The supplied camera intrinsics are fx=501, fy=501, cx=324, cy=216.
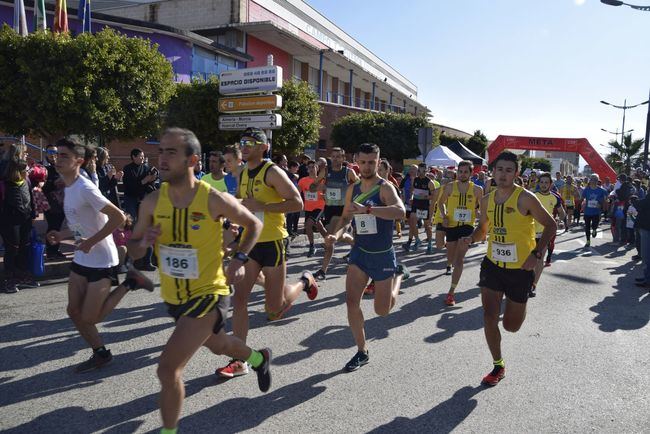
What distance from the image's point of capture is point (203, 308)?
292 cm

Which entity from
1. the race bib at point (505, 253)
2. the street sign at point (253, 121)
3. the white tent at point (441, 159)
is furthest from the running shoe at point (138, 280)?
the white tent at point (441, 159)

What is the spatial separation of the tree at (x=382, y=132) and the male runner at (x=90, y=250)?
29.0 metres

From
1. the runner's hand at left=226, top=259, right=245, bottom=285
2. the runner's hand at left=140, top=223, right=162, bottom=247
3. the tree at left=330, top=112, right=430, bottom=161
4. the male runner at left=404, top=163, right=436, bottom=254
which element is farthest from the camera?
the tree at left=330, top=112, right=430, bottom=161

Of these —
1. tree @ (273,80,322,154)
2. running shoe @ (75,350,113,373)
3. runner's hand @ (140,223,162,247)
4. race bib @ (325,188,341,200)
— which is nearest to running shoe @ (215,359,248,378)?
running shoe @ (75,350,113,373)

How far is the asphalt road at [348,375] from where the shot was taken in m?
3.42

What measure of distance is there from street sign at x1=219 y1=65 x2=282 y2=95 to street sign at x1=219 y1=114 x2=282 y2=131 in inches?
27.4

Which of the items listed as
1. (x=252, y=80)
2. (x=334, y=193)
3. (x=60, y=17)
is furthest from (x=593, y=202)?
(x=60, y=17)

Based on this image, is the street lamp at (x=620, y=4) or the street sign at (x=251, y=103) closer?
the street sign at (x=251, y=103)

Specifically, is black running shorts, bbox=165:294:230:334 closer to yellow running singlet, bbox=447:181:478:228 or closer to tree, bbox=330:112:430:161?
yellow running singlet, bbox=447:181:478:228

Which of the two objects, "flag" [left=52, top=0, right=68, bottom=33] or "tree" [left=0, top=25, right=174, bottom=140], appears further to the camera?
"flag" [left=52, top=0, right=68, bottom=33]

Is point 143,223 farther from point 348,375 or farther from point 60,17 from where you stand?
point 60,17

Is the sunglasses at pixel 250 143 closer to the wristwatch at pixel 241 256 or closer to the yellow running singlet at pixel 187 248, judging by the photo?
the yellow running singlet at pixel 187 248

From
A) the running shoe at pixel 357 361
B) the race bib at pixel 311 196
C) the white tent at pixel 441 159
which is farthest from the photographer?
the white tent at pixel 441 159

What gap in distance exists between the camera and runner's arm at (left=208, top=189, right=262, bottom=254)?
2967 mm
